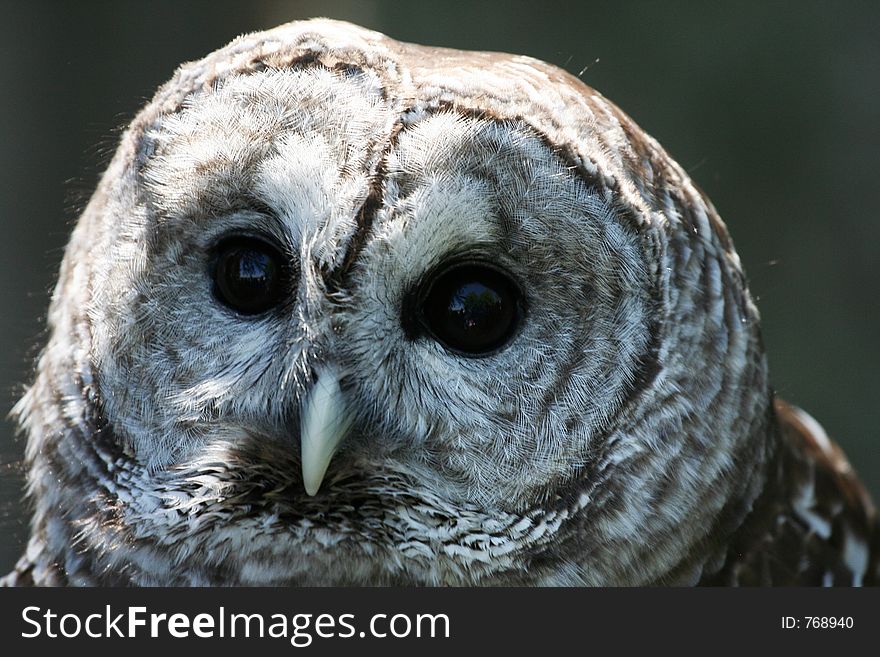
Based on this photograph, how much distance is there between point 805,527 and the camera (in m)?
1.99

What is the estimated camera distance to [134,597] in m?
1.61

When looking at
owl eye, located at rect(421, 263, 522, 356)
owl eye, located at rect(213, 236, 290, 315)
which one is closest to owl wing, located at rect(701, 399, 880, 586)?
owl eye, located at rect(421, 263, 522, 356)

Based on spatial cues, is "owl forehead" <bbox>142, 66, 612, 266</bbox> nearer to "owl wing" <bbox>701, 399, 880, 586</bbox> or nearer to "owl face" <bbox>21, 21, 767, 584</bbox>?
"owl face" <bbox>21, 21, 767, 584</bbox>

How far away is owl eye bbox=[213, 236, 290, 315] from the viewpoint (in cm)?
154

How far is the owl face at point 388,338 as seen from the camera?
1.49 metres

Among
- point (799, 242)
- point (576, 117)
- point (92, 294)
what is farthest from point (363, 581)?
point (799, 242)

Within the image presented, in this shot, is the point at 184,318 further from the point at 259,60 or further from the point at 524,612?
the point at 524,612

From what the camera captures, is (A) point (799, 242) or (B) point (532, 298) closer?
(B) point (532, 298)

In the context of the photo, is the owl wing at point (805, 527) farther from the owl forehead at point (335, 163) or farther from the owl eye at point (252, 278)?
the owl eye at point (252, 278)

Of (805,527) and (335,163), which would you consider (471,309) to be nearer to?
(335,163)

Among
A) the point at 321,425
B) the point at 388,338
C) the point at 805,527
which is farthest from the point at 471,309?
the point at 805,527

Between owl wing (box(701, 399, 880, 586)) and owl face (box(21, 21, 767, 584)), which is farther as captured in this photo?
owl wing (box(701, 399, 880, 586))

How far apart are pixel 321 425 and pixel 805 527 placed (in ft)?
3.66

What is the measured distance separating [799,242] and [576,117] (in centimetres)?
345
